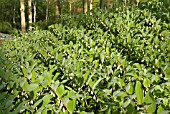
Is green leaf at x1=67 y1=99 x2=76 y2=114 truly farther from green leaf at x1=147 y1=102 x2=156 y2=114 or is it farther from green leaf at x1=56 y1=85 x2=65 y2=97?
green leaf at x1=147 y1=102 x2=156 y2=114

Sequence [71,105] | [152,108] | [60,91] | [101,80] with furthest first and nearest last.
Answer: [101,80]
[60,91]
[71,105]
[152,108]

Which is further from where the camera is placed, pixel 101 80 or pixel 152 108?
pixel 101 80

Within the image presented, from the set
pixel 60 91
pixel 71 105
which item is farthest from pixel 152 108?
pixel 60 91

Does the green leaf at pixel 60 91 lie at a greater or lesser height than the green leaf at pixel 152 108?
lesser

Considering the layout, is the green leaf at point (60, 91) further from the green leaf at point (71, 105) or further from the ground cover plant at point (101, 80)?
the green leaf at point (71, 105)

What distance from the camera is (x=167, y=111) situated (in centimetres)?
109

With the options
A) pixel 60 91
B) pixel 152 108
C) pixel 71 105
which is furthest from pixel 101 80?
pixel 152 108

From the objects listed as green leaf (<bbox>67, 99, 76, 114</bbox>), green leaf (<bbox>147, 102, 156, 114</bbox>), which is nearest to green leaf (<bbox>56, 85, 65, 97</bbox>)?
green leaf (<bbox>67, 99, 76, 114</bbox>)

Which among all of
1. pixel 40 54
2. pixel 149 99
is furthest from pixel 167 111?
pixel 40 54

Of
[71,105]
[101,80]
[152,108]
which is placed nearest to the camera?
[152,108]

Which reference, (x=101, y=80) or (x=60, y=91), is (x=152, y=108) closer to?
(x=60, y=91)

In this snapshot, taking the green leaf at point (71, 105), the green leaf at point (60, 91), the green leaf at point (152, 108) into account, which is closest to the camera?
the green leaf at point (152, 108)

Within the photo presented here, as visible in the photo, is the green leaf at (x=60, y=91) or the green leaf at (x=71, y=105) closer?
the green leaf at (x=71, y=105)

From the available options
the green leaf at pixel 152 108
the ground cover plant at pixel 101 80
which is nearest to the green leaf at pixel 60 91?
the ground cover plant at pixel 101 80
